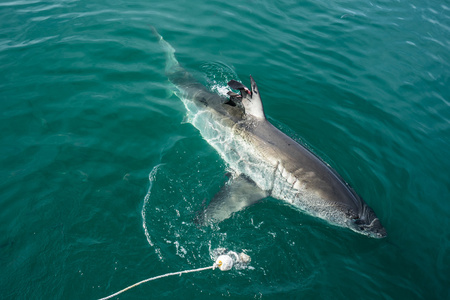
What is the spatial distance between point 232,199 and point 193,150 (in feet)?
5.82

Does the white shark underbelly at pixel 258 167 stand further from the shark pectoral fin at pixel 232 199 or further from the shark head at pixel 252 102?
the shark head at pixel 252 102

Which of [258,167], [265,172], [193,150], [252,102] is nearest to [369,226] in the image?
[265,172]

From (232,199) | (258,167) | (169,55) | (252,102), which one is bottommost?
(232,199)

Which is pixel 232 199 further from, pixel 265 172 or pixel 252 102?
pixel 252 102

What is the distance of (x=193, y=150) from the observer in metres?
7.62

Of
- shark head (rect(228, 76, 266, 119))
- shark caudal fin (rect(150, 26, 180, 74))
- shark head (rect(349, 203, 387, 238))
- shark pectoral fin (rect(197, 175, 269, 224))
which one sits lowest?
shark pectoral fin (rect(197, 175, 269, 224))

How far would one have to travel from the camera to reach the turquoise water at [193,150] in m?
5.32

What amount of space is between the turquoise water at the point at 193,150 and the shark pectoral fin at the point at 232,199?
6.8 inches

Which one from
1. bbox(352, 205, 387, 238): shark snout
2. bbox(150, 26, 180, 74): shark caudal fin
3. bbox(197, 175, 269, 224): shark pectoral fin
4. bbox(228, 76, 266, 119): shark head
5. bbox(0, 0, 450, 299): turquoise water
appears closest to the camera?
bbox(0, 0, 450, 299): turquoise water

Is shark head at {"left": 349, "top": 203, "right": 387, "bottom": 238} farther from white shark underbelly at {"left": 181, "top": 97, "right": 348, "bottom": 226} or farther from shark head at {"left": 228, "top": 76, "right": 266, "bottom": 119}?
shark head at {"left": 228, "top": 76, "right": 266, "bottom": 119}

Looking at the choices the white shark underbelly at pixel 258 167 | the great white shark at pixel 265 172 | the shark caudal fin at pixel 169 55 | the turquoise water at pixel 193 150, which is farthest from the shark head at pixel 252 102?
the shark caudal fin at pixel 169 55

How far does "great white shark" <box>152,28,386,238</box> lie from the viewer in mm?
6410

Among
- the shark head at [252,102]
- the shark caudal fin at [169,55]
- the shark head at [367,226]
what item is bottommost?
the shark head at [367,226]

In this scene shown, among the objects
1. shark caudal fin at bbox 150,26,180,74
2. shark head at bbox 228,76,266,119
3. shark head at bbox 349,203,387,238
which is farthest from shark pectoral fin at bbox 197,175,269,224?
shark caudal fin at bbox 150,26,180,74
